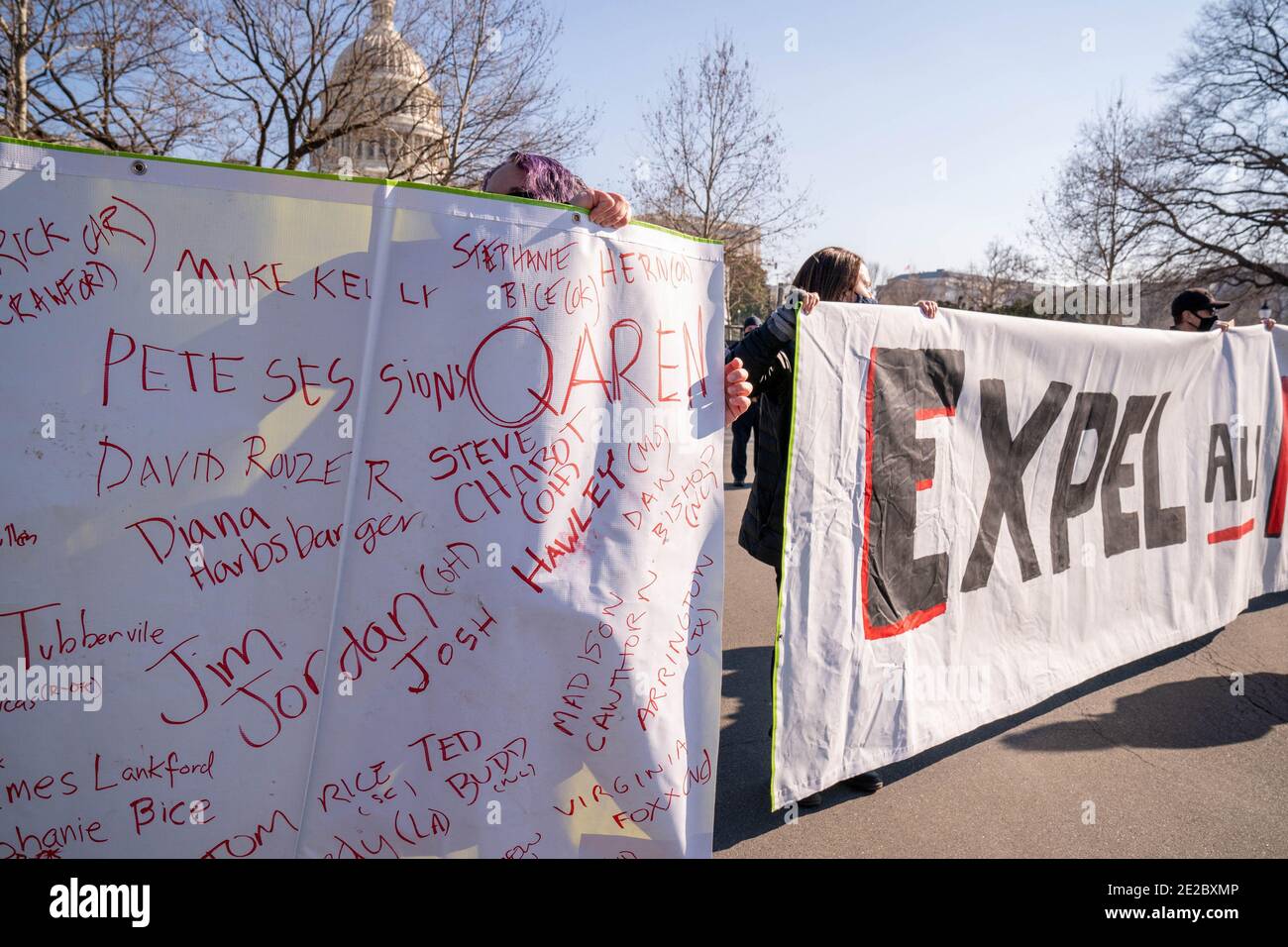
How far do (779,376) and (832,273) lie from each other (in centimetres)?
60

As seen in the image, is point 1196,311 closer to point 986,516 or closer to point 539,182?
point 986,516

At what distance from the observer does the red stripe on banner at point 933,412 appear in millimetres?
3125

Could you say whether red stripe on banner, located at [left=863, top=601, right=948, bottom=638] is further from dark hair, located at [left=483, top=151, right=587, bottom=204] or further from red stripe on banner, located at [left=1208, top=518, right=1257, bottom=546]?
red stripe on banner, located at [left=1208, top=518, right=1257, bottom=546]

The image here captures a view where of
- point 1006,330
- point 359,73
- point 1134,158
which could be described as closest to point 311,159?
point 359,73

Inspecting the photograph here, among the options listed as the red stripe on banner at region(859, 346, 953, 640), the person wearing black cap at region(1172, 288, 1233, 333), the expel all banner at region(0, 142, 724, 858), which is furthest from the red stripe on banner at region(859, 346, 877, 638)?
the person wearing black cap at region(1172, 288, 1233, 333)

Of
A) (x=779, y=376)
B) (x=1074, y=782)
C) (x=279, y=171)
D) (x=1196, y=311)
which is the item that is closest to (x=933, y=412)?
(x=779, y=376)

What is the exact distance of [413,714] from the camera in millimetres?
2037

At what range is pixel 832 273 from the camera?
10.6 ft

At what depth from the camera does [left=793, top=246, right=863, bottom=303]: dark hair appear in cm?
321

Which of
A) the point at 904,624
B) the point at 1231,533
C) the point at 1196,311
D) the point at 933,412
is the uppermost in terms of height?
the point at 1196,311

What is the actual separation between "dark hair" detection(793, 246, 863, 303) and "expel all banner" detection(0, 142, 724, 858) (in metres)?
1.17

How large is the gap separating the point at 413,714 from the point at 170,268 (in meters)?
1.20

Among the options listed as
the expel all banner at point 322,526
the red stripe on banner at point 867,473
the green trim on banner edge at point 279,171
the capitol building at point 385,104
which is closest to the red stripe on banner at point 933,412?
the red stripe on banner at point 867,473
